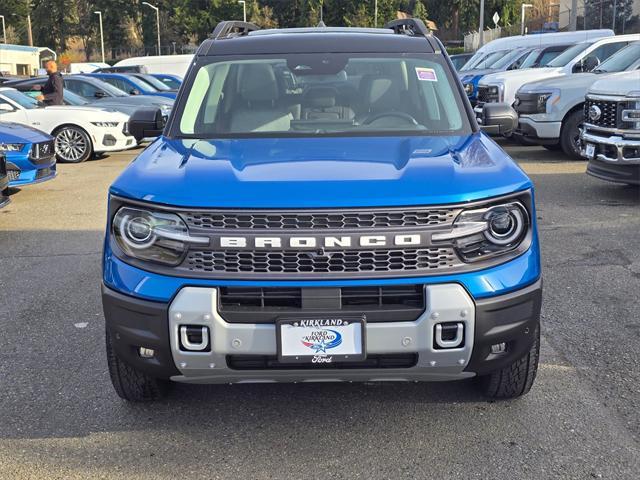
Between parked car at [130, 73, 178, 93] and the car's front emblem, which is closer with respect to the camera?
the car's front emblem

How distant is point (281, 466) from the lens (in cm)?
315

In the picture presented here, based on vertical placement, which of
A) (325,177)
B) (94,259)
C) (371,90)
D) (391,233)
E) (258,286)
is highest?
(371,90)

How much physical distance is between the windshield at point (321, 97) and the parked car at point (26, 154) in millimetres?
5718

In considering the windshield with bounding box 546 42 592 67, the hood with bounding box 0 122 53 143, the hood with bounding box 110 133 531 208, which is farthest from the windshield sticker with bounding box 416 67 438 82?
the windshield with bounding box 546 42 592 67

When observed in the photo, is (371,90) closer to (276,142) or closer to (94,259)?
(276,142)

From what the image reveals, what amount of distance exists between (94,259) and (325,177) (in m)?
4.08

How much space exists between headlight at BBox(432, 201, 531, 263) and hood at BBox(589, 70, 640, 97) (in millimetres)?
5839

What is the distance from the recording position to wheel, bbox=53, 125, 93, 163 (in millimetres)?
13336

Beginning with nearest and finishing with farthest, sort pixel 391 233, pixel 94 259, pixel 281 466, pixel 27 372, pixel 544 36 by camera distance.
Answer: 1. pixel 391 233
2. pixel 281 466
3. pixel 27 372
4. pixel 94 259
5. pixel 544 36

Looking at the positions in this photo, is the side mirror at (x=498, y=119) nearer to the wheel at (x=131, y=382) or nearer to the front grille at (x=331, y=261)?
the front grille at (x=331, y=261)

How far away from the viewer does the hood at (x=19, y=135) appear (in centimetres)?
939

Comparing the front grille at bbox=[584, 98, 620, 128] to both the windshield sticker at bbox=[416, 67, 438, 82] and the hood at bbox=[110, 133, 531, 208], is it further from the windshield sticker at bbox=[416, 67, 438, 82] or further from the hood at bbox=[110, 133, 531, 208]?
the hood at bbox=[110, 133, 531, 208]

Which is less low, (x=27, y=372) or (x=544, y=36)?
(x=544, y=36)

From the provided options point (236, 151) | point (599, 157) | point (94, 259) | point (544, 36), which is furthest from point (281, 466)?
point (544, 36)
